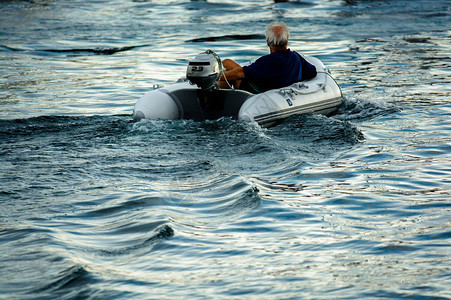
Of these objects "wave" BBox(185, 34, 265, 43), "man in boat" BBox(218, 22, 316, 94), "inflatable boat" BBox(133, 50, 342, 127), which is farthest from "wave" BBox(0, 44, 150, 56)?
"man in boat" BBox(218, 22, 316, 94)

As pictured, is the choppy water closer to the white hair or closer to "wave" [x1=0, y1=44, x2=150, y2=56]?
the white hair

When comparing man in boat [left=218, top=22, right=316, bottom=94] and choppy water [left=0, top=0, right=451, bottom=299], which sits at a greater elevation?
man in boat [left=218, top=22, right=316, bottom=94]

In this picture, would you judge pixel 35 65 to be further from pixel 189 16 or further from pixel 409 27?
pixel 409 27

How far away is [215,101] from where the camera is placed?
7852mm

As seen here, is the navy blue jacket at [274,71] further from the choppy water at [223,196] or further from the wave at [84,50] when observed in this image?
the wave at [84,50]

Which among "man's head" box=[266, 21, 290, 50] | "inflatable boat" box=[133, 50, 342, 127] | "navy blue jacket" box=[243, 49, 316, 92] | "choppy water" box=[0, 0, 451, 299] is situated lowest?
"choppy water" box=[0, 0, 451, 299]

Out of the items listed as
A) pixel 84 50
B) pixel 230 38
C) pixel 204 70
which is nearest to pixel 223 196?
pixel 204 70

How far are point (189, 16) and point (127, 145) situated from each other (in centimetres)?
1274

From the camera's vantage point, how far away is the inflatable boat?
7285mm

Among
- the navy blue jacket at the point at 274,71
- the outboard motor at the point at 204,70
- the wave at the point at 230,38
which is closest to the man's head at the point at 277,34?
the navy blue jacket at the point at 274,71

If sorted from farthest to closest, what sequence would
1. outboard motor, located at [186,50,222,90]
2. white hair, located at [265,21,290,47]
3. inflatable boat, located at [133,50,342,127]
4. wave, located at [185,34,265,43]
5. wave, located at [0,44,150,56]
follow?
wave, located at [185,34,265,43], wave, located at [0,44,150,56], white hair, located at [265,21,290,47], inflatable boat, located at [133,50,342,127], outboard motor, located at [186,50,222,90]

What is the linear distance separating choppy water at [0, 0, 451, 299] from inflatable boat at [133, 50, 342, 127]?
0.16 metres

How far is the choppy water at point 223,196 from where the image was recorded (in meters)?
4.00

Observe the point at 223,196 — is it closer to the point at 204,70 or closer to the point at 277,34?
the point at 204,70
